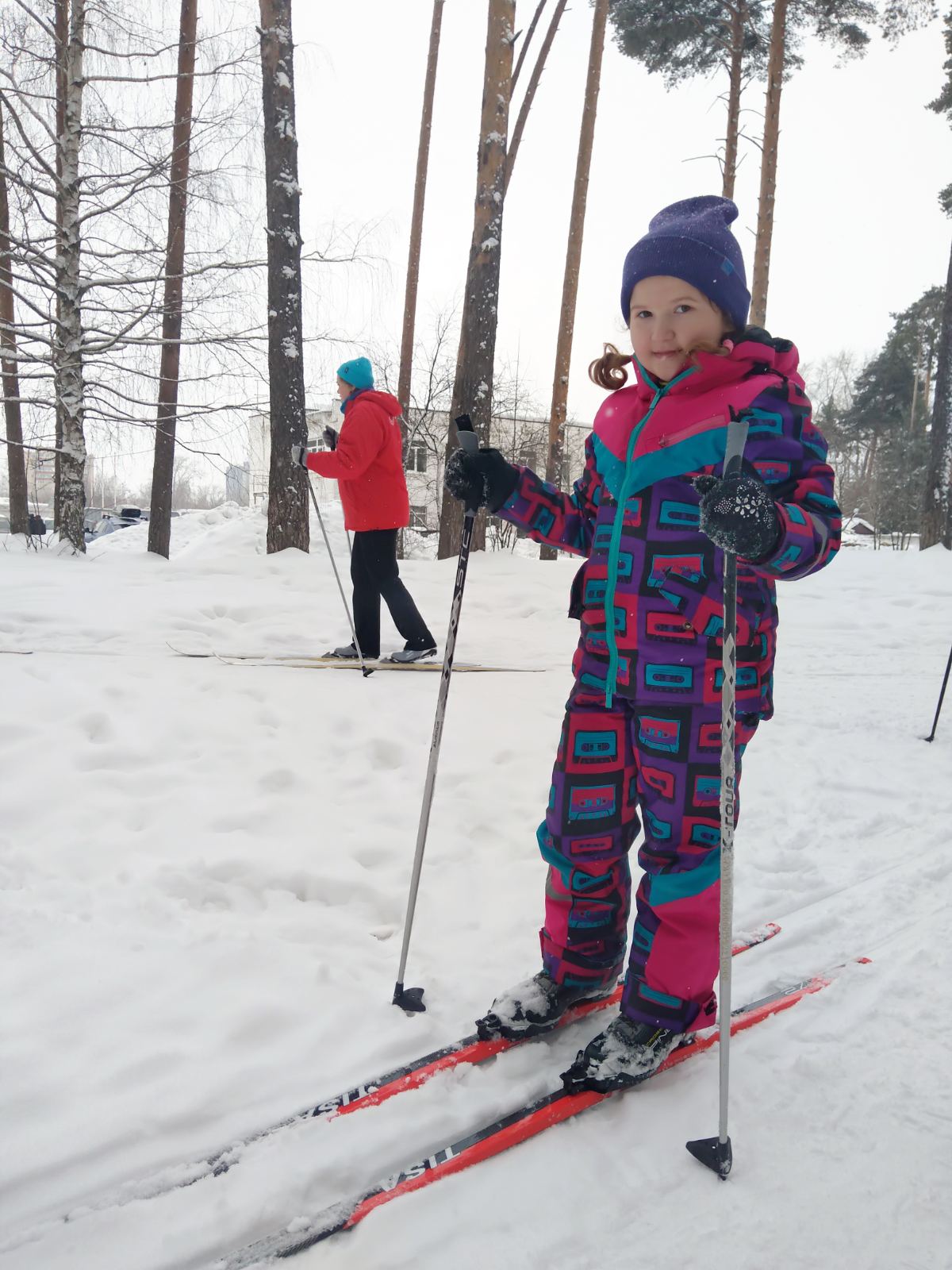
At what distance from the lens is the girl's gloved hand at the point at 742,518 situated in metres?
1.39

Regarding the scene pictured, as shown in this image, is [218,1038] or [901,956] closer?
[218,1038]

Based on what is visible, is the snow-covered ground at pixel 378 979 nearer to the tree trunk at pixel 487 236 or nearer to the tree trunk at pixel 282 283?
the tree trunk at pixel 282 283

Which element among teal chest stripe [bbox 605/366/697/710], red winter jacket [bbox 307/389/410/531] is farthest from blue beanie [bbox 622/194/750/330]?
red winter jacket [bbox 307/389/410/531]

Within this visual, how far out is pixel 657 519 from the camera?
5.55 feet

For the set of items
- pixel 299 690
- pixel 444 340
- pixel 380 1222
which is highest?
pixel 444 340

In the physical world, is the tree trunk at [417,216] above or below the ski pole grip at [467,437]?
above

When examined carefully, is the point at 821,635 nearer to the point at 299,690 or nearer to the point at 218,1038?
the point at 299,690

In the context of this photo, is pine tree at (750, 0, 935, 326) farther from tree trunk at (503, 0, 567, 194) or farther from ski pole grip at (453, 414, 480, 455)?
ski pole grip at (453, 414, 480, 455)

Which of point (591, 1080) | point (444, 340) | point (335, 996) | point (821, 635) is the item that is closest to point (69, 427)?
point (821, 635)

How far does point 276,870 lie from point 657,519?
162 cm

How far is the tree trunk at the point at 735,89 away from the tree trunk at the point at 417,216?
4.96 meters

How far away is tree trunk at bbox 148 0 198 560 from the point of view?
978 cm

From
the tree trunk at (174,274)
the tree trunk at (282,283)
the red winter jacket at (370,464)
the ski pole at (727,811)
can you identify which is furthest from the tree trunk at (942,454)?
the ski pole at (727,811)

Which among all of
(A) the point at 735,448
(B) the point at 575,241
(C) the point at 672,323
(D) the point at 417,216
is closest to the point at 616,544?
(A) the point at 735,448
